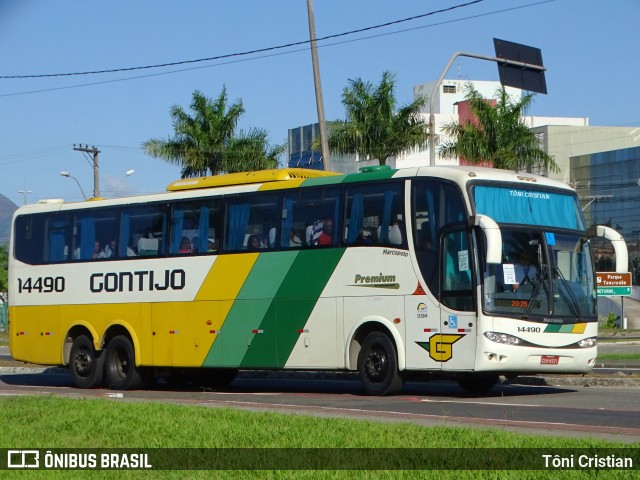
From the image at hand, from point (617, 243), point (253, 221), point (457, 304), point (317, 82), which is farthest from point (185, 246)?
point (317, 82)

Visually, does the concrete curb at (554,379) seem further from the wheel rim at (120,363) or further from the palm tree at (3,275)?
the palm tree at (3,275)

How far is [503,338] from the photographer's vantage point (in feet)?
59.8

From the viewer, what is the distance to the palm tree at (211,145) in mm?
57031

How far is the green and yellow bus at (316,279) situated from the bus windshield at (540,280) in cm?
2

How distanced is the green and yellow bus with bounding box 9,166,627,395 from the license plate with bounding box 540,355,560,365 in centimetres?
4

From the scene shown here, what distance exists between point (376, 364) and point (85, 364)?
24.5ft

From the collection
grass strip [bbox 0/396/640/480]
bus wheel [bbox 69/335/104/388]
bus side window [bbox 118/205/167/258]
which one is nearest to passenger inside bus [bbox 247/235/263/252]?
bus side window [bbox 118/205/167/258]

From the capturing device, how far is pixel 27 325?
85.0 ft

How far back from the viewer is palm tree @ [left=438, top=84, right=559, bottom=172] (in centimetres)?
5425

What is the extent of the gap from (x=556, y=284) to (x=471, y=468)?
9.76 meters

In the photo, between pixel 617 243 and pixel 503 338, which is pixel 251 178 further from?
pixel 617 243

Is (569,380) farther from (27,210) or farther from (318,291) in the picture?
(27,210)

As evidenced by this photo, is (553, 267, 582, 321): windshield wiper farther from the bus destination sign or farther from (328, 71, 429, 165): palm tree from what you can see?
(328, 71, 429, 165): palm tree

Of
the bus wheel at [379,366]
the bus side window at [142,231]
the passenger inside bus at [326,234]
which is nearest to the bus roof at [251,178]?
the bus side window at [142,231]
